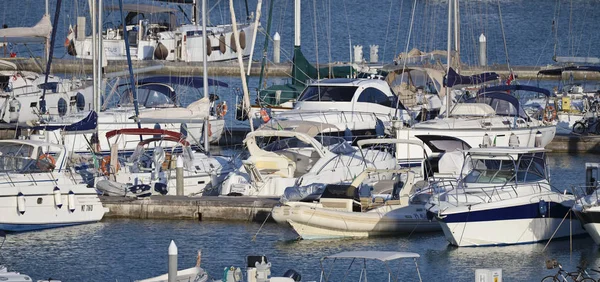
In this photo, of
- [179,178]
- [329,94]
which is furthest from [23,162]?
[329,94]

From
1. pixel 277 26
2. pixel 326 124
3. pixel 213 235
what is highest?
pixel 277 26

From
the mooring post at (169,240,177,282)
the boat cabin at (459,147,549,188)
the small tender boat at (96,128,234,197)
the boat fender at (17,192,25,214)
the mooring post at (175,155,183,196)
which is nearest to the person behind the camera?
the mooring post at (169,240,177,282)

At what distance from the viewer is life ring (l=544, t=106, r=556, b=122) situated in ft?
151

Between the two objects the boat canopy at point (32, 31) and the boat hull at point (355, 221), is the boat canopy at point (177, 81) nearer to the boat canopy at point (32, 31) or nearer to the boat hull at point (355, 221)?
the boat canopy at point (32, 31)

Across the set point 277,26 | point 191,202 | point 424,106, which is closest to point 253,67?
point 424,106

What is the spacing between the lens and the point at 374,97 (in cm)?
4275

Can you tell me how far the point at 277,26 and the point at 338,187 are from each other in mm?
65636

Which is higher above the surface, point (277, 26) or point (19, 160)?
point (277, 26)

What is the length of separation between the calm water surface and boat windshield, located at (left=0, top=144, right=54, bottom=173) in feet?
4.71

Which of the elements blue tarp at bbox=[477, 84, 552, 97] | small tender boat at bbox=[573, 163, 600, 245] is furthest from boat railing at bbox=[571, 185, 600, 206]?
blue tarp at bbox=[477, 84, 552, 97]

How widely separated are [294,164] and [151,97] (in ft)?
33.4

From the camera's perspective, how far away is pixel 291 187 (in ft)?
106

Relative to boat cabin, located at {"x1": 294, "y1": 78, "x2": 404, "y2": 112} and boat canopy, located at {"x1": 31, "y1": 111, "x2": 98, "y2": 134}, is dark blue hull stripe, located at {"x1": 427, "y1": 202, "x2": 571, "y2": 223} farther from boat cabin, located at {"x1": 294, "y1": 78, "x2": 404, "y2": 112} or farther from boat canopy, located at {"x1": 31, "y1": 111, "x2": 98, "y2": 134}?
boat cabin, located at {"x1": 294, "y1": 78, "x2": 404, "y2": 112}

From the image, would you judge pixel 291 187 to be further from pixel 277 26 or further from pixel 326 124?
pixel 277 26
